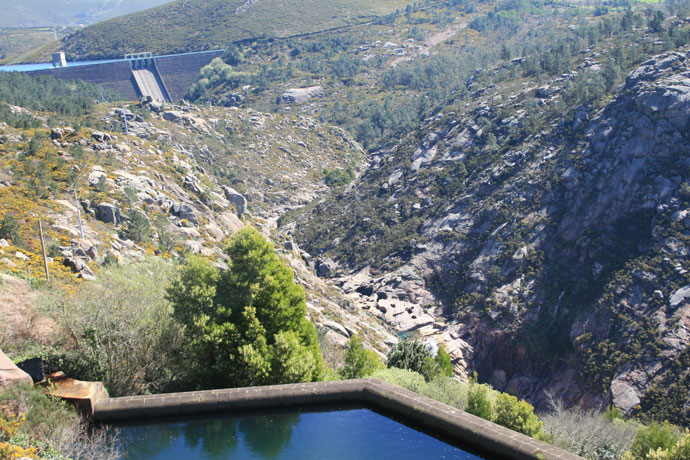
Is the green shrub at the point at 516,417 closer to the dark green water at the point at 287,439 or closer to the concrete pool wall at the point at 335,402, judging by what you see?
the concrete pool wall at the point at 335,402

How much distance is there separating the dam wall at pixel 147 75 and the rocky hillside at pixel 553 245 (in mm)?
65880

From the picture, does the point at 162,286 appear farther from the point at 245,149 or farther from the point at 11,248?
the point at 245,149

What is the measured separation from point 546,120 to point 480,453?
6088cm

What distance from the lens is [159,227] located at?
42000mm

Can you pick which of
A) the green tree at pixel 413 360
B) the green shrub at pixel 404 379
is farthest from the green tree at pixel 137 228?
the green shrub at pixel 404 379

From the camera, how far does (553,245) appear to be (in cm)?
5697

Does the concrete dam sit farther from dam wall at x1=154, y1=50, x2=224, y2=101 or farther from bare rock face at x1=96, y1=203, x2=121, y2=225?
bare rock face at x1=96, y1=203, x2=121, y2=225

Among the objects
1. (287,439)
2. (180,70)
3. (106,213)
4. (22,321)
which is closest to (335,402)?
(287,439)

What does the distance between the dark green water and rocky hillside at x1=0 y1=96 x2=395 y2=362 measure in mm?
6836

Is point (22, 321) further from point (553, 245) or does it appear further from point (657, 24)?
point (657, 24)

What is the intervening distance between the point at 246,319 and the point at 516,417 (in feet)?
31.4

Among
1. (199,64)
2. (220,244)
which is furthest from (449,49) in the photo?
(220,244)

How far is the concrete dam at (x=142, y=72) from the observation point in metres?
116

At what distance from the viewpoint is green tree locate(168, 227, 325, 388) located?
746 inches
